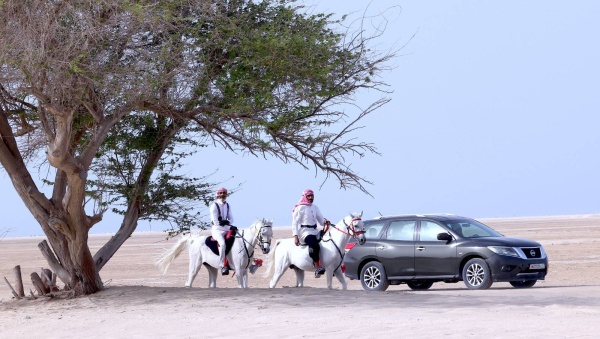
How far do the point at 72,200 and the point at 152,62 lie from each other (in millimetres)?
3733

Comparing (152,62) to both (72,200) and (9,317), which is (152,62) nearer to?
(72,200)

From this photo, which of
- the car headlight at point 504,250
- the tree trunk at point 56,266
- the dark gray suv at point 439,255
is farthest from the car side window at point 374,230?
the tree trunk at point 56,266

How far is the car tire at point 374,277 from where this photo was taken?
24.8 meters

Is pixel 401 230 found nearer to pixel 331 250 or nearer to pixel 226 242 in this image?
pixel 331 250

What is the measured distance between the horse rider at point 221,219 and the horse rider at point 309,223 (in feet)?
4.16

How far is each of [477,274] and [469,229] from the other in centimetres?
148

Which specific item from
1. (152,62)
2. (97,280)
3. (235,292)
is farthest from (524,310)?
(97,280)

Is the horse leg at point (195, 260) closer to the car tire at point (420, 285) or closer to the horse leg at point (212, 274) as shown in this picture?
the horse leg at point (212, 274)

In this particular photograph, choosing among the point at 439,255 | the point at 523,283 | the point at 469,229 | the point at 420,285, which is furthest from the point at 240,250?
the point at 523,283

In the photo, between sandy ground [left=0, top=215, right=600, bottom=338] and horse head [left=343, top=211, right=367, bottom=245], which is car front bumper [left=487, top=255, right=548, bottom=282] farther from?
horse head [left=343, top=211, right=367, bottom=245]

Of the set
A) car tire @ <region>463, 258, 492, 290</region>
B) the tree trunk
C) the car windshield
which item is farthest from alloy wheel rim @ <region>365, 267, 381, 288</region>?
the tree trunk

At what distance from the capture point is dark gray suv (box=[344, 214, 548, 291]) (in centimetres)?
2344

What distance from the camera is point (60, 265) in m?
21.5

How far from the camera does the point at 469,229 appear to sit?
81.5ft
